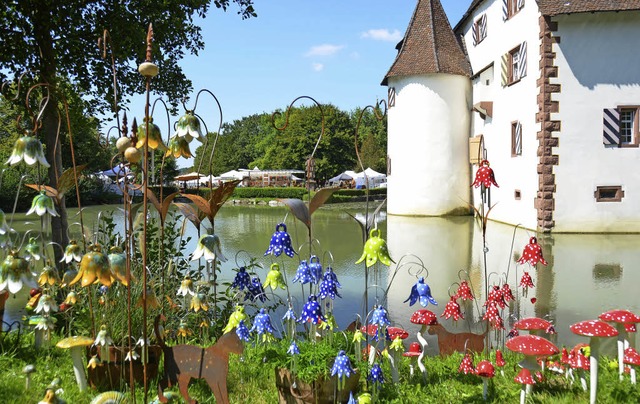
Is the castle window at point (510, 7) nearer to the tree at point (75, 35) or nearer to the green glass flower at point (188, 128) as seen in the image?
the tree at point (75, 35)

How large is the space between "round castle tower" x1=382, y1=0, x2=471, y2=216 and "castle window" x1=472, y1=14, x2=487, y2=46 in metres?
0.92

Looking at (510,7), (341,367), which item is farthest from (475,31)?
(341,367)

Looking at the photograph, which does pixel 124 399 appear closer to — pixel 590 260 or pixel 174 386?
pixel 174 386

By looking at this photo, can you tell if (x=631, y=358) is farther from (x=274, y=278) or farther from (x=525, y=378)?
(x=274, y=278)

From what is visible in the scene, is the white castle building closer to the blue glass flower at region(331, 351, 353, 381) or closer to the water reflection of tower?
the water reflection of tower

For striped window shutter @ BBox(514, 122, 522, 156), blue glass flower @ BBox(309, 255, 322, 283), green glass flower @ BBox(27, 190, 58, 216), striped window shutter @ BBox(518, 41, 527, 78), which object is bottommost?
blue glass flower @ BBox(309, 255, 322, 283)

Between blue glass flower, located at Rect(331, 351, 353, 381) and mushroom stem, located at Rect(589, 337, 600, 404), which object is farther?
mushroom stem, located at Rect(589, 337, 600, 404)

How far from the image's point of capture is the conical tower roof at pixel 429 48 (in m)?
19.8

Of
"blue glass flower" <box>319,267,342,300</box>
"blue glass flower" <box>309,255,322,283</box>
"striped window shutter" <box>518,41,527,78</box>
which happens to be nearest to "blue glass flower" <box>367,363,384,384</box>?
"blue glass flower" <box>319,267,342,300</box>

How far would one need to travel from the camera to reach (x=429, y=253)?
11.0 m

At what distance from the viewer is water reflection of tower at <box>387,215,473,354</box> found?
638 centimetres

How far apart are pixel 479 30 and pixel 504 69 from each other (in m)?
3.50

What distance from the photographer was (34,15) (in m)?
5.99

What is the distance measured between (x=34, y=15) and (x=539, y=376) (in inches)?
237
